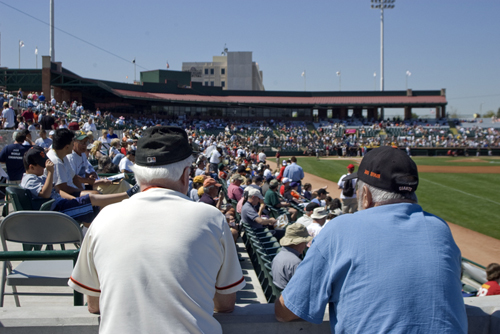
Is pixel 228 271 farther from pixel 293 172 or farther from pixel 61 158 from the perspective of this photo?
pixel 293 172

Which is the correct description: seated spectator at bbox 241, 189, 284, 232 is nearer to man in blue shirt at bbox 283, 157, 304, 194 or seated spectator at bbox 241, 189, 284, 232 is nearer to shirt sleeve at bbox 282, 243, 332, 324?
man in blue shirt at bbox 283, 157, 304, 194

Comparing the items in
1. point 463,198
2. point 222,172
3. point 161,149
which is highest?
point 161,149

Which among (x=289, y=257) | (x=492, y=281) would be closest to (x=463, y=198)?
(x=492, y=281)

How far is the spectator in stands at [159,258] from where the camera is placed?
1719mm

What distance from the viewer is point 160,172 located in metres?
2.01

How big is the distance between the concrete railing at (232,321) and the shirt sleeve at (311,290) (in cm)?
18

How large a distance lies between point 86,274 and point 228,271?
2.19 feet

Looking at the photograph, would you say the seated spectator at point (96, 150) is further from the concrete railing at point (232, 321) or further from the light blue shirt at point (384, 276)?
the light blue shirt at point (384, 276)

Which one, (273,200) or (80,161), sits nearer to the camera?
(80,161)

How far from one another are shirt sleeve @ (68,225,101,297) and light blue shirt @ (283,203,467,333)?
91 cm

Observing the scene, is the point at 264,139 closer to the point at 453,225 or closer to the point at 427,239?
the point at 453,225

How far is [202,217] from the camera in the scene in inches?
72.7

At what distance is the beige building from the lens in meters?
94.4

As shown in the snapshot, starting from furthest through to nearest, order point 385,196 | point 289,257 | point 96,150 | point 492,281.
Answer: point 96,150
point 492,281
point 289,257
point 385,196
